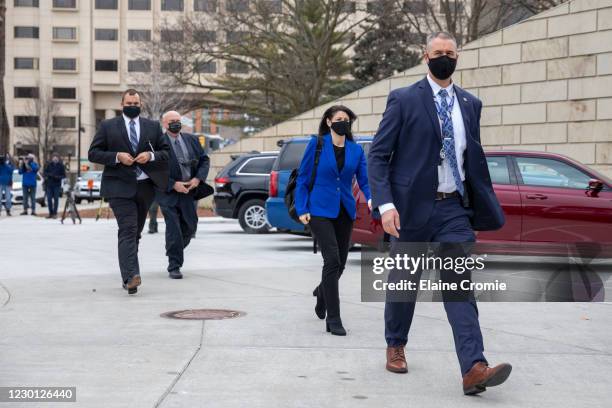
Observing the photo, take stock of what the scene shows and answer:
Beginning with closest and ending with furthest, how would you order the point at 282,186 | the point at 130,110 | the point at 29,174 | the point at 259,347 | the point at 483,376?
the point at 483,376 → the point at 259,347 → the point at 130,110 → the point at 282,186 → the point at 29,174

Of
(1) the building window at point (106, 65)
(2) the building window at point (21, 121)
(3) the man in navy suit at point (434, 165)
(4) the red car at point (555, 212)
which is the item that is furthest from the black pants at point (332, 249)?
(2) the building window at point (21, 121)

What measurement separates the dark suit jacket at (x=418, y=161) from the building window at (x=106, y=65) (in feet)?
286

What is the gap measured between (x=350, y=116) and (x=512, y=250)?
4640 millimetres

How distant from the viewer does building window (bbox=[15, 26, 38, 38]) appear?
90.6 m

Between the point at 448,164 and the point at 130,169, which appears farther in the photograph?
the point at 130,169

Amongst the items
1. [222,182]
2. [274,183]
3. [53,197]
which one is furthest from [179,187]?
[53,197]

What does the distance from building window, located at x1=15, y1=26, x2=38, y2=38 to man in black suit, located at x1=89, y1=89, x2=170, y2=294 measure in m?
85.8

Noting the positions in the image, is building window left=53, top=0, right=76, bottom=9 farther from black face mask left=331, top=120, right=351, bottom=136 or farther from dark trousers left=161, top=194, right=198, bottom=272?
black face mask left=331, top=120, right=351, bottom=136

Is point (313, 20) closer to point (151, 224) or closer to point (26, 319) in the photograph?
point (151, 224)

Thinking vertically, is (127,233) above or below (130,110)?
below

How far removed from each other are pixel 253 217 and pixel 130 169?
32.1 feet

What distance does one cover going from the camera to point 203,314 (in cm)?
820

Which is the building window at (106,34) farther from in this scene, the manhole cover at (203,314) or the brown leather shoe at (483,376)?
the brown leather shoe at (483,376)

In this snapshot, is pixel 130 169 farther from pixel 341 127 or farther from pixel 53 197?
pixel 53 197
